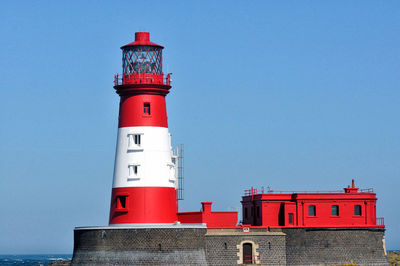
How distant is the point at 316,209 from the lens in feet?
160

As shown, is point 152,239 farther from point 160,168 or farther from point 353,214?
point 353,214

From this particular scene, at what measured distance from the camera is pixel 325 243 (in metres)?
47.8

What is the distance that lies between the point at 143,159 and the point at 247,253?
7.70 meters

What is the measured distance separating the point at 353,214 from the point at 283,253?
521 centimetres

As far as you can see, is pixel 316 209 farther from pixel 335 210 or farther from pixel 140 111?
pixel 140 111

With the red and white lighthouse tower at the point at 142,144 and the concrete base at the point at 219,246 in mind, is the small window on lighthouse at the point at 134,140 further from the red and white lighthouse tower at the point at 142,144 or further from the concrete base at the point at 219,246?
the concrete base at the point at 219,246

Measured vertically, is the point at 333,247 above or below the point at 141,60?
below

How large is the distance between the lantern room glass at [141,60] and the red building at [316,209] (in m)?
9.77

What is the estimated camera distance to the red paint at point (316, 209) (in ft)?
159

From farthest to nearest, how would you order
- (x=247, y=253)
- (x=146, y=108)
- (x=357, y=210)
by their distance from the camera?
(x=357, y=210), (x=146, y=108), (x=247, y=253)

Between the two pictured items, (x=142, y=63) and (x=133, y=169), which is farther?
(x=142, y=63)

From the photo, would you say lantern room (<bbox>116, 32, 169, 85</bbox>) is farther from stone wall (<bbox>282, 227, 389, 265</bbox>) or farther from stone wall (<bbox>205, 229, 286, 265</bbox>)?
stone wall (<bbox>282, 227, 389, 265</bbox>)

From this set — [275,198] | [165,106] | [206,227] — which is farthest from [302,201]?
[165,106]

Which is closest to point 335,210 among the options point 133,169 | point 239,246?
point 239,246
